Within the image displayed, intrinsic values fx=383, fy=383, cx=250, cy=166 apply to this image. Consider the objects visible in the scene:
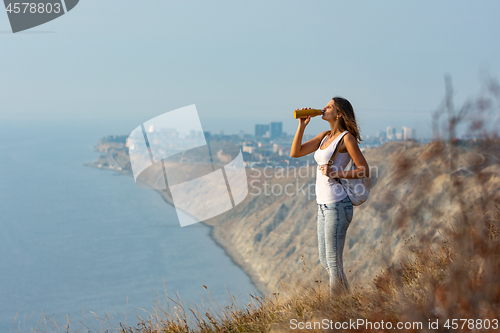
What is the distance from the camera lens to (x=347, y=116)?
244 centimetres

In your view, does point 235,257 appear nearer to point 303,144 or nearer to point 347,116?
point 303,144

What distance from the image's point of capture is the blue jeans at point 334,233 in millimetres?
2363

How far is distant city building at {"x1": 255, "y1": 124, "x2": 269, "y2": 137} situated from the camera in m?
90.7

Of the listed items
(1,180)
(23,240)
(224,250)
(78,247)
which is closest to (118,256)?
(78,247)

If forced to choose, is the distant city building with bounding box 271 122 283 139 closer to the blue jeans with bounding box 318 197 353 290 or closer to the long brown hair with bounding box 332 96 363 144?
the long brown hair with bounding box 332 96 363 144

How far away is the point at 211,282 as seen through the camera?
201ft

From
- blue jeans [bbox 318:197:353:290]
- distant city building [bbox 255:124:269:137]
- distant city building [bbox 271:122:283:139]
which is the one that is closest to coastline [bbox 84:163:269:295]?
distant city building [bbox 255:124:269:137]

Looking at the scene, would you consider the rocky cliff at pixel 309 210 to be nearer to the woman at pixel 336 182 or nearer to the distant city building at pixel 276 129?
the woman at pixel 336 182

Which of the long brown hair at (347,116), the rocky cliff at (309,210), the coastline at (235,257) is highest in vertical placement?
the long brown hair at (347,116)

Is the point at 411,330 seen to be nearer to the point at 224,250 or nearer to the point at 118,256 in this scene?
the point at 224,250

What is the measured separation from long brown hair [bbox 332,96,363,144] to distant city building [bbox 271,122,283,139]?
79.1 meters

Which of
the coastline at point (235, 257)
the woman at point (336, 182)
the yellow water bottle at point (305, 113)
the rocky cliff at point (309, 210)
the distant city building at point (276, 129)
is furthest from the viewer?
the distant city building at point (276, 129)

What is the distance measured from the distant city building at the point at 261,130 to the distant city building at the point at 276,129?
169 inches

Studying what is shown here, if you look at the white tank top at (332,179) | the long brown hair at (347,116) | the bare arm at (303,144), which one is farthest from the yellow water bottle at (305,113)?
the white tank top at (332,179)
